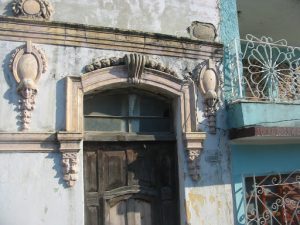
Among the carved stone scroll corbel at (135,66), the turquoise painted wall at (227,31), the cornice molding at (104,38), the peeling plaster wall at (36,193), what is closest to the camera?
the peeling plaster wall at (36,193)

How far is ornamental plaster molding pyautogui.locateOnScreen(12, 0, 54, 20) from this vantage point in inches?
205

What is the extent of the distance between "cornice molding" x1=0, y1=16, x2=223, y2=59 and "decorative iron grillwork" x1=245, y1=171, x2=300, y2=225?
85.8 inches

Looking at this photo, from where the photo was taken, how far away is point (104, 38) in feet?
18.4

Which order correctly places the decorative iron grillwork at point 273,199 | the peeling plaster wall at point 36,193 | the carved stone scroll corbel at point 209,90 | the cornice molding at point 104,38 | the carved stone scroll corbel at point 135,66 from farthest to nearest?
1. the decorative iron grillwork at point 273,199
2. the carved stone scroll corbel at point 209,90
3. the carved stone scroll corbel at point 135,66
4. the cornice molding at point 104,38
5. the peeling plaster wall at point 36,193

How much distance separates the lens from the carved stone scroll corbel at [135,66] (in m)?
5.61

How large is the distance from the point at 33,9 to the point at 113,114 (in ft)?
5.99

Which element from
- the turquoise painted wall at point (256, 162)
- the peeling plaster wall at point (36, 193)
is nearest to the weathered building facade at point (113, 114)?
the peeling plaster wall at point (36, 193)

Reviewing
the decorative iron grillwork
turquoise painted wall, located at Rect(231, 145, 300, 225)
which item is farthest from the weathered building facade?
the decorative iron grillwork

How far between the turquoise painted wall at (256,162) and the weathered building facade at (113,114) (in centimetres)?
17

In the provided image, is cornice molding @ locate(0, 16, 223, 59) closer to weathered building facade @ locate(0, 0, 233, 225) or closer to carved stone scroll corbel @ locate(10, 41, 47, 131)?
A: weathered building facade @ locate(0, 0, 233, 225)

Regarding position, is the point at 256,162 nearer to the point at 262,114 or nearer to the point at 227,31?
the point at 262,114

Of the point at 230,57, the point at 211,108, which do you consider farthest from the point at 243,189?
the point at 230,57

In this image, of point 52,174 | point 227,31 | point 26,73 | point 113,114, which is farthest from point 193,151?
point 26,73

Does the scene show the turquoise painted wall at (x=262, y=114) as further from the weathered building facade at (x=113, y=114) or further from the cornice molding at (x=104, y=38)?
the cornice molding at (x=104, y=38)
